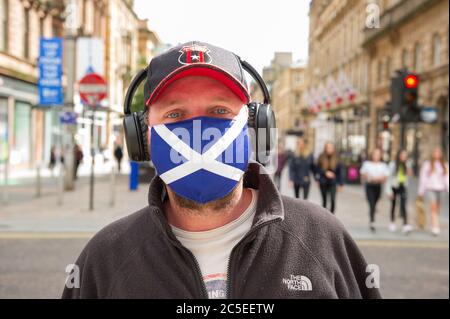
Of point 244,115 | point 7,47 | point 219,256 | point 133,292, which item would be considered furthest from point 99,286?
point 7,47

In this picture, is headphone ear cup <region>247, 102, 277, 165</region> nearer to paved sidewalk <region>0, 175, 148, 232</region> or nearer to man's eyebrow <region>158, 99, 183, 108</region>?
man's eyebrow <region>158, 99, 183, 108</region>

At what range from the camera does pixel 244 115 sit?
140 centimetres

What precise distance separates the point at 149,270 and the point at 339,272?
533 mm

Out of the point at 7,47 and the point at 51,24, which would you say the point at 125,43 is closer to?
the point at 7,47

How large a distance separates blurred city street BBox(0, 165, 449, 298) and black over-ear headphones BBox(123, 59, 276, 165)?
1557 millimetres

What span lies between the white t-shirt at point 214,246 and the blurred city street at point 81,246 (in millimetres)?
1627

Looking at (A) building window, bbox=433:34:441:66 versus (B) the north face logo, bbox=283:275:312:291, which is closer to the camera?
(B) the north face logo, bbox=283:275:312:291

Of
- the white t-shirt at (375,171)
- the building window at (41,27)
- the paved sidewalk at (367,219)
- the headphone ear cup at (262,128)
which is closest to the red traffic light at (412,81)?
the white t-shirt at (375,171)

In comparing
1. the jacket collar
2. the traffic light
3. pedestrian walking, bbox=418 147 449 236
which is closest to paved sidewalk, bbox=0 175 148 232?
the traffic light

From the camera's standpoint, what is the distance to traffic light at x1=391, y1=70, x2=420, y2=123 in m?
9.60

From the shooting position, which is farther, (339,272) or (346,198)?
(346,198)

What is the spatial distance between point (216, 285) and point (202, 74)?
0.58 meters

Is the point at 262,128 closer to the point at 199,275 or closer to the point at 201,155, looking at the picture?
the point at 201,155

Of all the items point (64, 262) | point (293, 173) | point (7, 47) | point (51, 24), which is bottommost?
point (64, 262)
